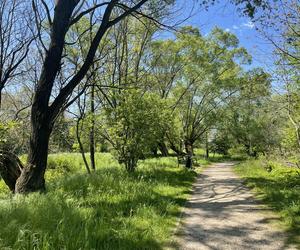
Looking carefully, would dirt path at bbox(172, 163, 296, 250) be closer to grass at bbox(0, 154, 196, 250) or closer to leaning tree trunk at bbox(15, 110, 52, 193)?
grass at bbox(0, 154, 196, 250)

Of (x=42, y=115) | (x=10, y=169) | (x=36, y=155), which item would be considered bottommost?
(x=10, y=169)

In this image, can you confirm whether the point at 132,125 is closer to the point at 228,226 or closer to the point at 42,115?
the point at 42,115

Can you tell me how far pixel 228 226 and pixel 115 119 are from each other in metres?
7.90

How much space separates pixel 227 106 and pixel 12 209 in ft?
89.1

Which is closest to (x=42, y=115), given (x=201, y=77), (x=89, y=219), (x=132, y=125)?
(x=89, y=219)

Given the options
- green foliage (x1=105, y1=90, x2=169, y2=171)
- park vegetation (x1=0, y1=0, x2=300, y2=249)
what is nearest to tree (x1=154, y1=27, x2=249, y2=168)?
park vegetation (x1=0, y1=0, x2=300, y2=249)

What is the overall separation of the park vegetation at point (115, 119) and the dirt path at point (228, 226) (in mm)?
425

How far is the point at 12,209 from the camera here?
18.8ft

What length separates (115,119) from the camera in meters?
14.0

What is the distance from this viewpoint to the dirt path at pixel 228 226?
5879 mm

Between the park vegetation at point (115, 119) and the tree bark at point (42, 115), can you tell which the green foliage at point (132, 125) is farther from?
the tree bark at point (42, 115)

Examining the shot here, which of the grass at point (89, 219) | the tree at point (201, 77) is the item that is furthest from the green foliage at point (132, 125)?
the tree at point (201, 77)

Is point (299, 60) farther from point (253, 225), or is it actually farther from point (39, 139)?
point (39, 139)

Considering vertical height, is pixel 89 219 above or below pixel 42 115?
below
